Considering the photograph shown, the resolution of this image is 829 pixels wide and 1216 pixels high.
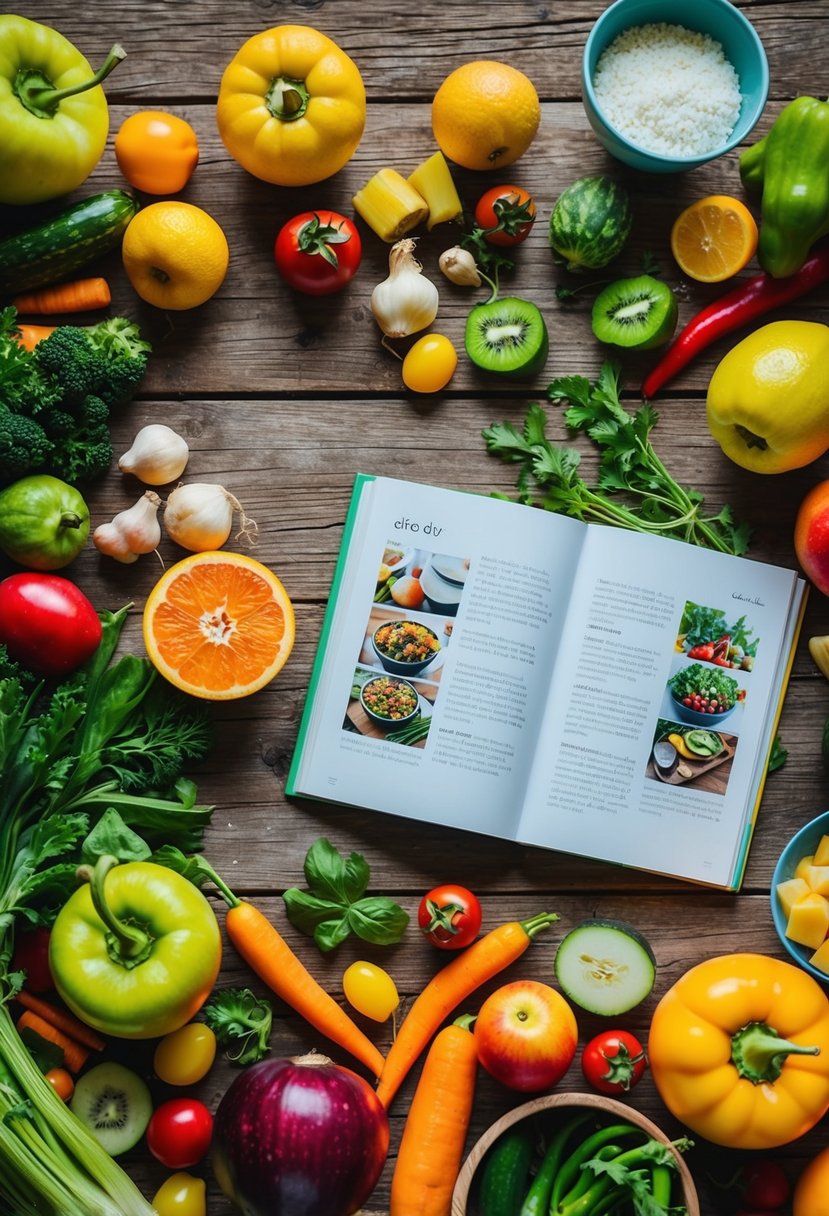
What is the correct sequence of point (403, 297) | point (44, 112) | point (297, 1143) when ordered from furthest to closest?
point (403, 297) → point (44, 112) → point (297, 1143)

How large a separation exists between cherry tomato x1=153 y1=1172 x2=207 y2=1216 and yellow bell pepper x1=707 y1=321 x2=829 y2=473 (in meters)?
A: 1.29

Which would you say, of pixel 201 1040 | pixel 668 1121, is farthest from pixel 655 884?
pixel 201 1040

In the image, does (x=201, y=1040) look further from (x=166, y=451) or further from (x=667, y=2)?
(x=667, y=2)

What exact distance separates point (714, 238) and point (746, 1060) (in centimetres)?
117

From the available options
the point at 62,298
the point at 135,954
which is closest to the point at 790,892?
the point at 135,954

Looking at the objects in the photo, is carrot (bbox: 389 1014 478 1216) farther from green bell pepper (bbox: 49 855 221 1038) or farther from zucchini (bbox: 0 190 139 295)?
zucchini (bbox: 0 190 139 295)

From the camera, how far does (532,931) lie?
156 cm

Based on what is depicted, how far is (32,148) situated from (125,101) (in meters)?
0.24

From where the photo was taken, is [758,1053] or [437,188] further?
[437,188]

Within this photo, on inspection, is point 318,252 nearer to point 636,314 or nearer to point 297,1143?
point 636,314

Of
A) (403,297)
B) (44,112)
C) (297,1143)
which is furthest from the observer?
(403,297)

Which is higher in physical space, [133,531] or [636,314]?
[636,314]

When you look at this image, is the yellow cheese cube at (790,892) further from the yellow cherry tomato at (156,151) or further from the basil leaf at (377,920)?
the yellow cherry tomato at (156,151)

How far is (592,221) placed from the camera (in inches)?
62.0
